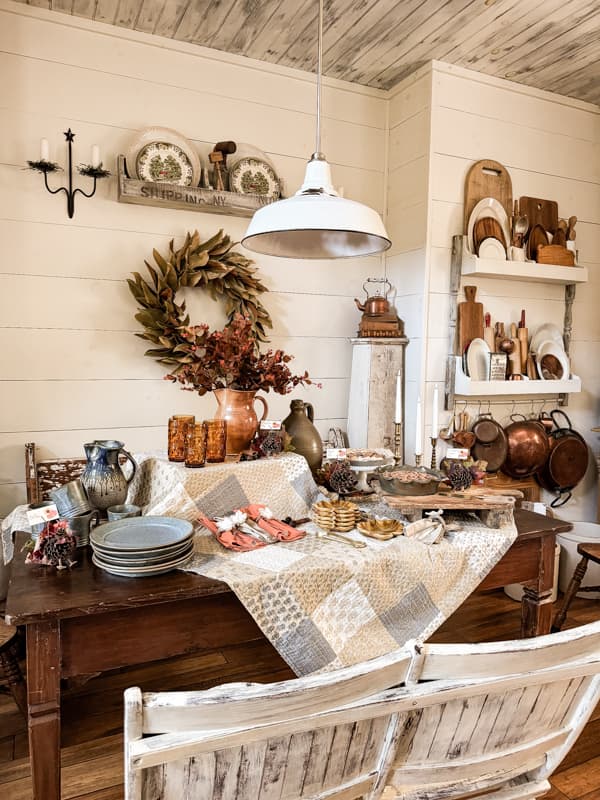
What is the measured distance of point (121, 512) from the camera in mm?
1628

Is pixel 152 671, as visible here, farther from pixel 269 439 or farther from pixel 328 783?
pixel 328 783

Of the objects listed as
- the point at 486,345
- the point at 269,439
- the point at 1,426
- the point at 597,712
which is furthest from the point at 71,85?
the point at 597,712

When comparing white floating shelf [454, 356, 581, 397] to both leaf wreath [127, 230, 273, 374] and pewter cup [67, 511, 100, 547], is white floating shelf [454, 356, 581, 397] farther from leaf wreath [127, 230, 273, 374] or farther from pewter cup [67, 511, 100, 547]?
pewter cup [67, 511, 100, 547]

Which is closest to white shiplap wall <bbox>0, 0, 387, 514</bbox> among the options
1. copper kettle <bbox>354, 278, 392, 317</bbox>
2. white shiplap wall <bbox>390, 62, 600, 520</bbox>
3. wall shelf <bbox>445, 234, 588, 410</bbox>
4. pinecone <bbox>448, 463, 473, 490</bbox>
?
copper kettle <bbox>354, 278, 392, 317</bbox>

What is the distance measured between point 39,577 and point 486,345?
7.95 feet

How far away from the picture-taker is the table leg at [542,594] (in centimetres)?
183

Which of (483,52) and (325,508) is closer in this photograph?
(325,508)

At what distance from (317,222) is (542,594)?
4.31ft

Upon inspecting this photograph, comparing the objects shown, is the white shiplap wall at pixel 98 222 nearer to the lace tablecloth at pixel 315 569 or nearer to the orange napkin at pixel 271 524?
the lace tablecloth at pixel 315 569

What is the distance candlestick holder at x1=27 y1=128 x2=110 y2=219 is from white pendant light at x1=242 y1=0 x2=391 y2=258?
3.55 feet

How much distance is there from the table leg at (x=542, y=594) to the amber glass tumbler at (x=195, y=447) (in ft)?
3.52

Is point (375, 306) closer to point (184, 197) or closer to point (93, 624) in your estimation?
point (184, 197)

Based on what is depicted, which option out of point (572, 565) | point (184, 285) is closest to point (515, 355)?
point (572, 565)

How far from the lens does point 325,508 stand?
1.75 meters
